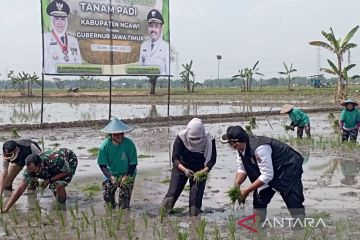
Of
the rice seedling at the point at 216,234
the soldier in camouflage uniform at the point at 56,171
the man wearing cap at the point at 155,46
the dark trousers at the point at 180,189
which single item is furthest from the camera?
the man wearing cap at the point at 155,46

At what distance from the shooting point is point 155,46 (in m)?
21.5

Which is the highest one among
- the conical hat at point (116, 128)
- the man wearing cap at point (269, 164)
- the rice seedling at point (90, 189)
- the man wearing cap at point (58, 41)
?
the man wearing cap at point (58, 41)

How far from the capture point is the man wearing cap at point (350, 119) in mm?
11703

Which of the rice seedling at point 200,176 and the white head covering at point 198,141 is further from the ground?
the white head covering at point 198,141

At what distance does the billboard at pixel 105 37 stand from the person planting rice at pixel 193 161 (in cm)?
1272

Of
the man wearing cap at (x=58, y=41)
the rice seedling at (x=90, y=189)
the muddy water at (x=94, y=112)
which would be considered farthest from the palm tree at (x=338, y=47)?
the rice seedling at (x=90, y=189)

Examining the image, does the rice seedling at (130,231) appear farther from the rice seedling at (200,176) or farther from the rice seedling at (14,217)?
the rice seedling at (14,217)

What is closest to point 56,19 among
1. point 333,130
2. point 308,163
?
point 333,130

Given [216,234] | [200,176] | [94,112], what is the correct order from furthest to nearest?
[94,112]
[200,176]
[216,234]

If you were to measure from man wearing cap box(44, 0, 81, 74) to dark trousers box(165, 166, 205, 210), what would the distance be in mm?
12699

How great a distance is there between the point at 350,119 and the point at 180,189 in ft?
21.5

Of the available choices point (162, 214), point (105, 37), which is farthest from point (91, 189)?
point (105, 37)

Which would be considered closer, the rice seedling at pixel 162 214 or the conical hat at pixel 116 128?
the rice seedling at pixel 162 214

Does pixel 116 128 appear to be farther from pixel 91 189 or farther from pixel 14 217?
pixel 91 189
